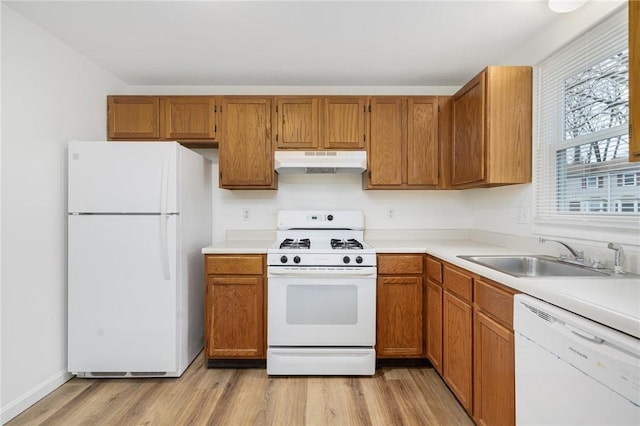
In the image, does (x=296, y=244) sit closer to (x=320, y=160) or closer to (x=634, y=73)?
(x=320, y=160)

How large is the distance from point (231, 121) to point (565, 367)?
2627mm

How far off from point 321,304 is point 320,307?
0.08 feet

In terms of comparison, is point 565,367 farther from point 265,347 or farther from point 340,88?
point 340,88

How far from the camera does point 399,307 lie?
2.34 m

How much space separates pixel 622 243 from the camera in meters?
1.49

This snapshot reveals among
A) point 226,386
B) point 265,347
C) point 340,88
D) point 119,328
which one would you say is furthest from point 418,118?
point 119,328

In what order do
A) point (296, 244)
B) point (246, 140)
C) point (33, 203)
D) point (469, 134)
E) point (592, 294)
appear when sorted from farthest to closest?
point (246, 140)
point (296, 244)
point (469, 134)
point (33, 203)
point (592, 294)

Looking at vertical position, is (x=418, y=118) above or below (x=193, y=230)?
above

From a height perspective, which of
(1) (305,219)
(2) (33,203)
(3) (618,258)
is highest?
(2) (33,203)

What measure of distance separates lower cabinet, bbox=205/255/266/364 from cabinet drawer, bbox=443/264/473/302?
4.31 ft

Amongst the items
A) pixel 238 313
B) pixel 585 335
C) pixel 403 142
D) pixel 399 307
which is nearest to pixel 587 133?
pixel 403 142

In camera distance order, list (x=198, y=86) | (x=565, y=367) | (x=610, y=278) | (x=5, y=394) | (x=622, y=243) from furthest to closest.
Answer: (x=198, y=86)
(x=5, y=394)
(x=622, y=243)
(x=610, y=278)
(x=565, y=367)

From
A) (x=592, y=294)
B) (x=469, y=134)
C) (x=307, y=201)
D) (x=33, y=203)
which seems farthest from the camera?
(x=307, y=201)

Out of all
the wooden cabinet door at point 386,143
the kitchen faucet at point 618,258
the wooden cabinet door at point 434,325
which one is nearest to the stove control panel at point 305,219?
the wooden cabinet door at point 386,143
